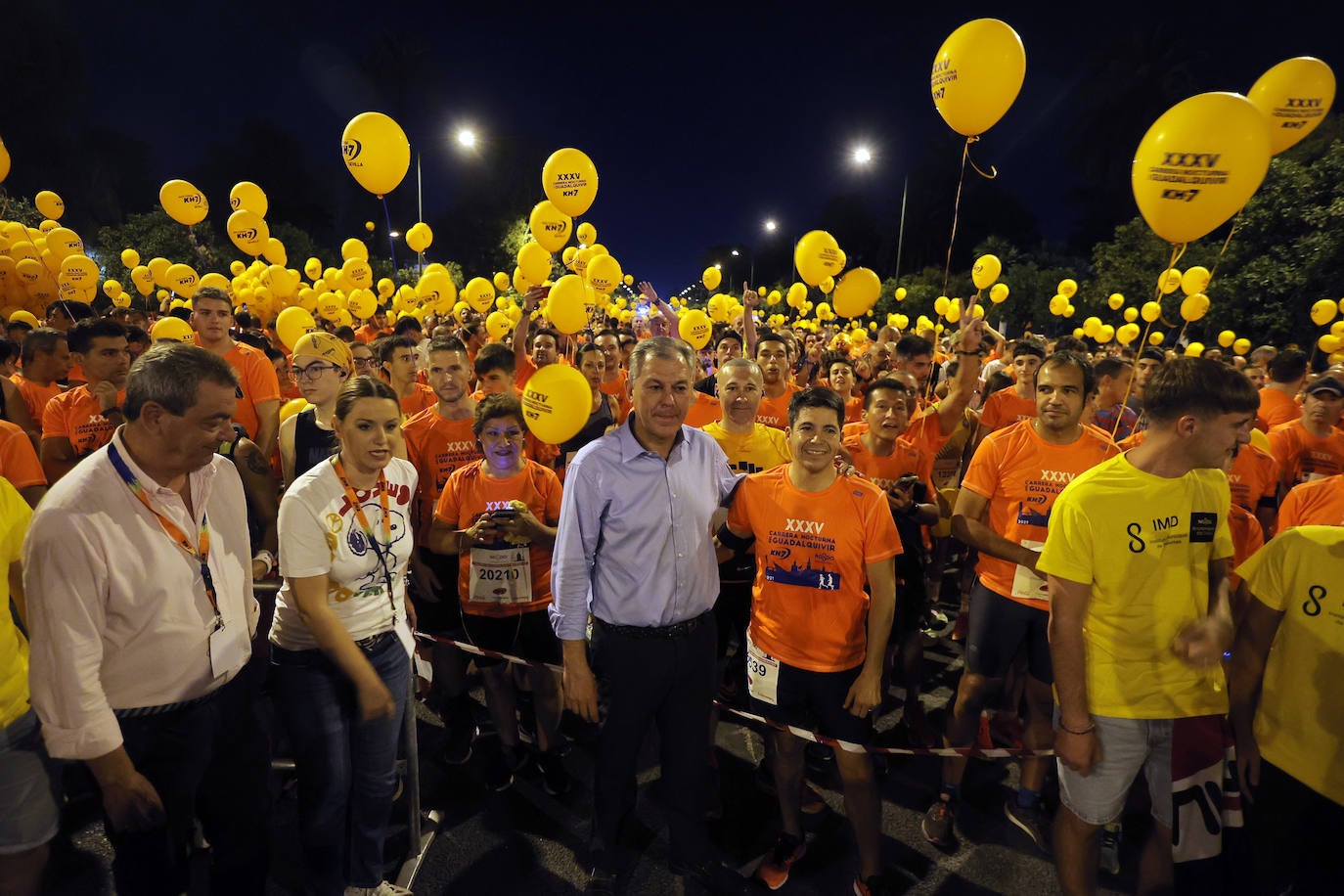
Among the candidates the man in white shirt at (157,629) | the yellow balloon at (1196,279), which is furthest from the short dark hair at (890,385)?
the yellow balloon at (1196,279)

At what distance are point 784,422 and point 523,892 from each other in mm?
3824

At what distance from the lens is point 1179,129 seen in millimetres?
Answer: 3303

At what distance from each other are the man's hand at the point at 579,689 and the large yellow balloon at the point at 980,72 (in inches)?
192

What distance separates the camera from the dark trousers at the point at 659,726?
8.94ft

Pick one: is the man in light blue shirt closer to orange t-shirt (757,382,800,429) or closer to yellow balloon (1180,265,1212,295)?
orange t-shirt (757,382,800,429)

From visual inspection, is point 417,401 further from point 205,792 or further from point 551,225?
point 551,225

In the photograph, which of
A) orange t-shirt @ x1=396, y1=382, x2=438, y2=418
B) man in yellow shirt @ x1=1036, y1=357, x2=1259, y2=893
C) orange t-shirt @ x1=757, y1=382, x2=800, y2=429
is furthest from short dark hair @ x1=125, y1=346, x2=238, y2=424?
orange t-shirt @ x1=757, y1=382, x2=800, y2=429

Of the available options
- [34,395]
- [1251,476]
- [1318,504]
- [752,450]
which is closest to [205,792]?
[752,450]

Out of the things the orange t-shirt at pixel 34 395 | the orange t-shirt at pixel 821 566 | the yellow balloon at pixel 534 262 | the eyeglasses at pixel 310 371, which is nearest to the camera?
the orange t-shirt at pixel 821 566

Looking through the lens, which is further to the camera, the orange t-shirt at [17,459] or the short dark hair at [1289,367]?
the short dark hair at [1289,367]

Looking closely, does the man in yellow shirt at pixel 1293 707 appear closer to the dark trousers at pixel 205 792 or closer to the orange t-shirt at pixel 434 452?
the dark trousers at pixel 205 792

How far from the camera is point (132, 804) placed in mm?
1907

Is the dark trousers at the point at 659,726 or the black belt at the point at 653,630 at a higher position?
the black belt at the point at 653,630

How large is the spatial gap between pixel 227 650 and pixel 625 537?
1543 mm
